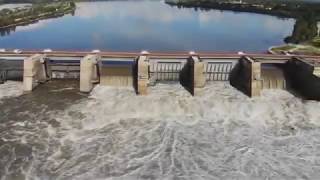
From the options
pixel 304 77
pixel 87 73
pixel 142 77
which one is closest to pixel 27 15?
pixel 87 73

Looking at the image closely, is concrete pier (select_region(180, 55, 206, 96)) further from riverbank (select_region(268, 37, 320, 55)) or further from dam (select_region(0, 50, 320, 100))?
riverbank (select_region(268, 37, 320, 55))

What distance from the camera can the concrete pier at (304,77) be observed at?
2222 cm

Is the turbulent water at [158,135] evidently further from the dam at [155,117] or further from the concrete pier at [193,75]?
the concrete pier at [193,75]

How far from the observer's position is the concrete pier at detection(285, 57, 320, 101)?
72.9 ft

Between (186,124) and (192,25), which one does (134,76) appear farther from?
(192,25)

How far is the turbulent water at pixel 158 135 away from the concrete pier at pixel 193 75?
0.56 metres

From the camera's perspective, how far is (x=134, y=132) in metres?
Result: 18.5

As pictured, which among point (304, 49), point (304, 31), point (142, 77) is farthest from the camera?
point (304, 31)

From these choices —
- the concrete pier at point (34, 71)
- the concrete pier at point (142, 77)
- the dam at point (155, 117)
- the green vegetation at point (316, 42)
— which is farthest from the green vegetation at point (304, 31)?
the concrete pier at point (34, 71)

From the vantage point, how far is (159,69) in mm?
24328

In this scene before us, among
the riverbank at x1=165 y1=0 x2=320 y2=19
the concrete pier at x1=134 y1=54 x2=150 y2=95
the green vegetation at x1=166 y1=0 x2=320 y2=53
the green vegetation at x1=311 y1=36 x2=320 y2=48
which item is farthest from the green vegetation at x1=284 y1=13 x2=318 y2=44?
the riverbank at x1=165 y1=0 x2=320 y2=19

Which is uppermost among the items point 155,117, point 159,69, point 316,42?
point 316,42

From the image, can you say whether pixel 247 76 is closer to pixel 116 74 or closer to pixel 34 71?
pixel 116 74

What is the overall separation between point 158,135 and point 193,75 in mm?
5628
